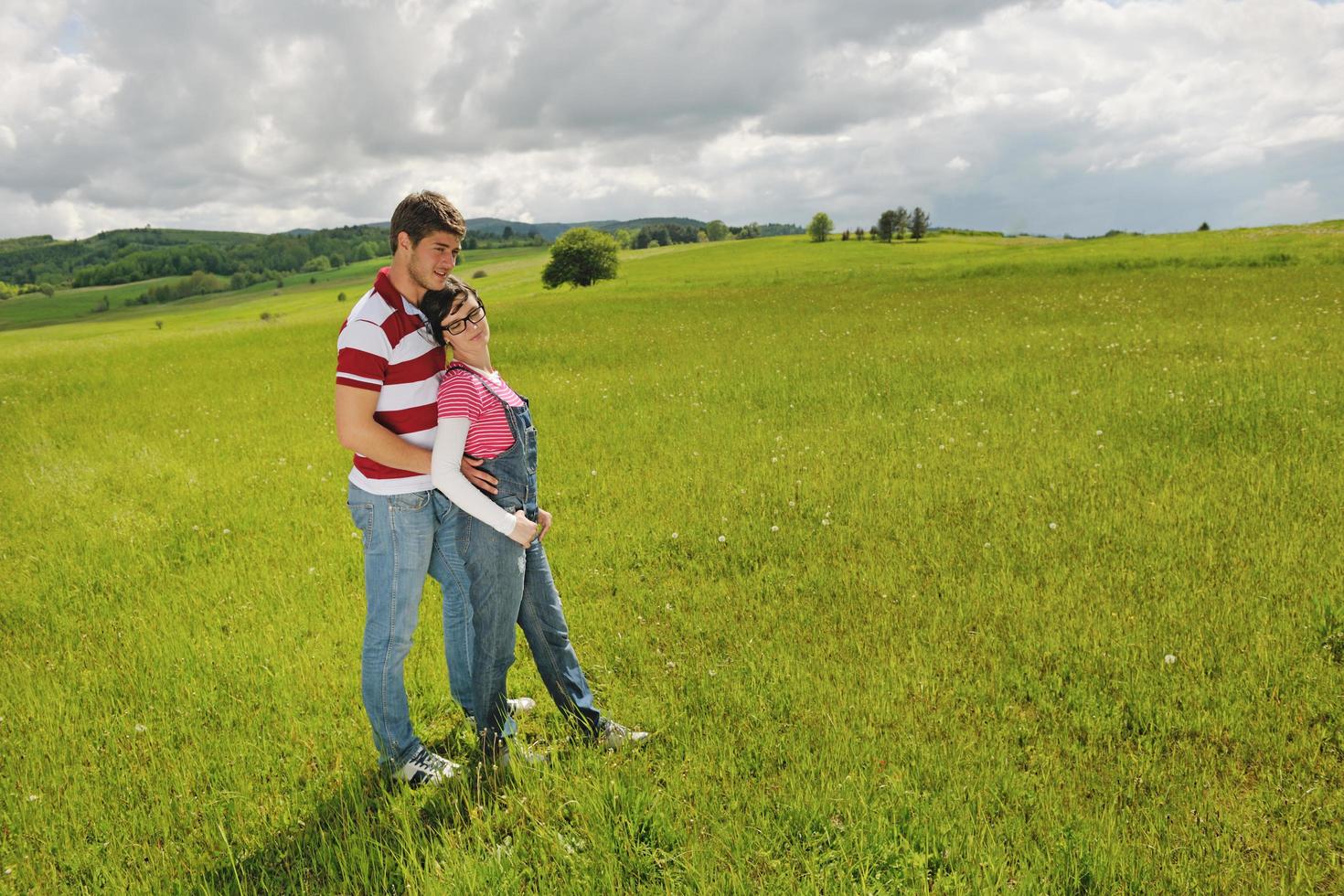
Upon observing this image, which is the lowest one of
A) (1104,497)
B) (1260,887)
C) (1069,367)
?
(1260,887)

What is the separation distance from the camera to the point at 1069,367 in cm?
1282

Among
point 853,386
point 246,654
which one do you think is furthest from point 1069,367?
point 246,654

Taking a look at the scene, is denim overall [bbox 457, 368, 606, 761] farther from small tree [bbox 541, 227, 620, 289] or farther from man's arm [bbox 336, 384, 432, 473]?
small tree [bbox 541, 227, 620, 289]

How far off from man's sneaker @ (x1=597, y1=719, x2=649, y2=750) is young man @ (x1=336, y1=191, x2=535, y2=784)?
0.83 m

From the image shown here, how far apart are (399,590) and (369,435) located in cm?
85

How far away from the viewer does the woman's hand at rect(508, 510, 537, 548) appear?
11.4 feet

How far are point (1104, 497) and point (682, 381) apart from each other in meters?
8.46

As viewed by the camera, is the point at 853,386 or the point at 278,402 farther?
the point at 278,402

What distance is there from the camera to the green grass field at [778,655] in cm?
342

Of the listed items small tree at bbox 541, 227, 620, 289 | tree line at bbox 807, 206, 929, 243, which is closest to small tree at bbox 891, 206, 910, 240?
tree line at bbox 807, 206, 929, 243

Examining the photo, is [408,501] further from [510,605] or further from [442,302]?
[442,302]

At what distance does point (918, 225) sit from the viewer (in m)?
95.8

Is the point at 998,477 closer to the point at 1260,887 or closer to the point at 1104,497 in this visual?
the point at 1104,497

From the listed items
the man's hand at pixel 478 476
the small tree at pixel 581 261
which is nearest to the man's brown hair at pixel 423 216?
the man's hand at pixel 478 476
